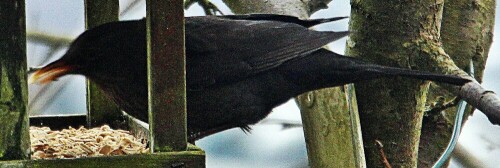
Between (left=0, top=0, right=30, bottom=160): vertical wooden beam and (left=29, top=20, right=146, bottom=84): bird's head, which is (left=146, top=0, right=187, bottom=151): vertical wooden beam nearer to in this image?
(left=0, top=0, right=30, bottom=160): vertical wooden beam

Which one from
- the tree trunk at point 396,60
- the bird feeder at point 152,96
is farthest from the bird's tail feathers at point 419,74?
the bird feeder at point 152,96

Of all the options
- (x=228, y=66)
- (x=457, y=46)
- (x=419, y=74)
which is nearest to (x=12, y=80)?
(x=228, y=66)

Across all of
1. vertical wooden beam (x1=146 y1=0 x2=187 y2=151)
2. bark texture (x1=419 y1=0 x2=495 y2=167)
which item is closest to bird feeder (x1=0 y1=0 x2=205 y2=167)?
vertical wooden beam (x1=146 y1=0 x2=187 y2=151)

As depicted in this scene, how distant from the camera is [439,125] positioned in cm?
325

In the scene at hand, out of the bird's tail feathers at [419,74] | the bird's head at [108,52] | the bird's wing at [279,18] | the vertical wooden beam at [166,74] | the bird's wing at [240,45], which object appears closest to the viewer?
the vertical wooden beam at [166,74]

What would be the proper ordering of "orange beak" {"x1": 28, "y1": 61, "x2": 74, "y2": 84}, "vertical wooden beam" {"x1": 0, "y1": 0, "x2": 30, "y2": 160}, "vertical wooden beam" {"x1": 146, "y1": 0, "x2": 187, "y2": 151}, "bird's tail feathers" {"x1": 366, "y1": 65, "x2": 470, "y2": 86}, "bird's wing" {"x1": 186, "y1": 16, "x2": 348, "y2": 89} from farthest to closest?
"bird's wing" {"x1": 186, "y1": 16, "x2": 348, "y2": 89}
"orange beak" {"x1": 28, "y1": 61, "x2": 74, "y2": 84}
"bird's tail feathers" {"x1": 366, "y1": 65, "x2": 470, "y2": 86}
"vertical wooden beam" {"x1": 146, "y1": 0, "x2": 187, "y2": 151}
"vertical wooden beam" {"x1": 0, "y1": 0, "x2": 30, "y2": 160}

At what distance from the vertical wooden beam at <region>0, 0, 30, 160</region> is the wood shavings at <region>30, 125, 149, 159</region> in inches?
9.3

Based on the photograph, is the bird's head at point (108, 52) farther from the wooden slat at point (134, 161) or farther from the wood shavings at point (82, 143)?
the wooden slat at point (134, 161)

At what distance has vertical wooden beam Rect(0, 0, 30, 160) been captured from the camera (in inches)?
81.0

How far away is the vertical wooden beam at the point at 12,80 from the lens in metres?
2.06

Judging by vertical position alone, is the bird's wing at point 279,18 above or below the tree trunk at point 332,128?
above

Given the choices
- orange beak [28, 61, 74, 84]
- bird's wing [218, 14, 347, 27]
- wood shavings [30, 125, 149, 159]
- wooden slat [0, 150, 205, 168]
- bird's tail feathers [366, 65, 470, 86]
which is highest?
bird's wing [218, 14, 347, 27]

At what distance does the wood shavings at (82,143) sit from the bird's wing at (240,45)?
1.18 ft

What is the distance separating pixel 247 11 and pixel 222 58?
0.30 m
